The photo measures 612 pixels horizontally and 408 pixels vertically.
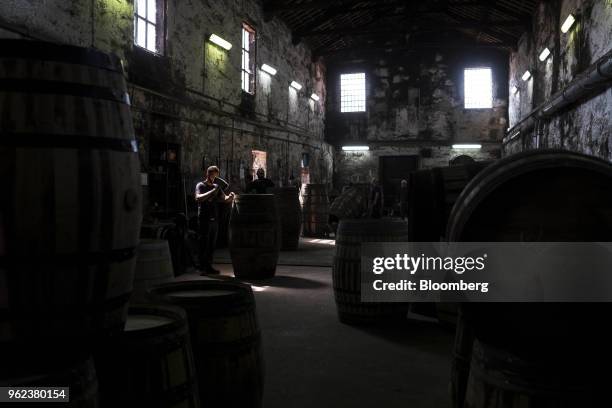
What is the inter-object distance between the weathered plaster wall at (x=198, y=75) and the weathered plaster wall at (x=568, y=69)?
7756 mm

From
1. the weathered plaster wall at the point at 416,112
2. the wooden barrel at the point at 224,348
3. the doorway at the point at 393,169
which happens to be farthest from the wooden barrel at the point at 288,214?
the doorway at the point at 393,169

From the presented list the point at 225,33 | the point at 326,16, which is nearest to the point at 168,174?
the point at 225,33

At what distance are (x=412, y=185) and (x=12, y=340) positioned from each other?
352cm

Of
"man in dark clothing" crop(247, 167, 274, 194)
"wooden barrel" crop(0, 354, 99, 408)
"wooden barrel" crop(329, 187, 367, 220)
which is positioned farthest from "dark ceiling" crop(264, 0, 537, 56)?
"wooden barrel" crop(0, 354, 99, 408)

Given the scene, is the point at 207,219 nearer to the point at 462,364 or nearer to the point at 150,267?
the point at 150,267

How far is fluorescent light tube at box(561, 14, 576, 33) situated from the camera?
10.4 metres

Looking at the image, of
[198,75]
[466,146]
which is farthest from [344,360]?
[466,146]

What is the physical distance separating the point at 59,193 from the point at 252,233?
5320 millimetres

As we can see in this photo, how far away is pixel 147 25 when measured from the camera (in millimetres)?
9156

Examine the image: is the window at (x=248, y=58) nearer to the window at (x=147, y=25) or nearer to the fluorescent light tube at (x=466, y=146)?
the window at (x=147, y=25)

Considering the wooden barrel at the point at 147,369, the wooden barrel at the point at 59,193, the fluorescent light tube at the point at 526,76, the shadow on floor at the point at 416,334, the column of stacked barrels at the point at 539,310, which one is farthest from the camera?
the fluorescent light tube at the point at 526,76

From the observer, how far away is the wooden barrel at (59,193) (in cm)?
130

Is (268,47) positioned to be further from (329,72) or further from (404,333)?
(404,333)

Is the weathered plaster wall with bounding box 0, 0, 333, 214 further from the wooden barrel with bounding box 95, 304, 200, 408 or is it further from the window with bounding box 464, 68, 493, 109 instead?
the window with bounding box 464, 68, 493, 109
